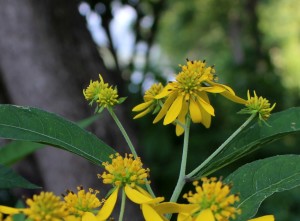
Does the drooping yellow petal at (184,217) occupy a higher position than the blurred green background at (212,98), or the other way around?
the blurred green background at (212,98)

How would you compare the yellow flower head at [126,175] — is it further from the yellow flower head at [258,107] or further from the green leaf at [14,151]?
the green leaf at [14,151]

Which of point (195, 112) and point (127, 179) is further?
point (195, 112)

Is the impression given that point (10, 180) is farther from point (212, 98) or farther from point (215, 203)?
point (212, 98)

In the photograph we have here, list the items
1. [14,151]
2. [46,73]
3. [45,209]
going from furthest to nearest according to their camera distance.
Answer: [46,73] → [14,151] → [45,209]

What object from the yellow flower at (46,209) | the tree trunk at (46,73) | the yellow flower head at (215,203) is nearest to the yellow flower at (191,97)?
the yellow flower head at (215,203)

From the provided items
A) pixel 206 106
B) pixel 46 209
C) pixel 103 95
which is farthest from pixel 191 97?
pixel 46 209

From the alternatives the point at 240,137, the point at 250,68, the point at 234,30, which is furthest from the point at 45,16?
the point at 234,30

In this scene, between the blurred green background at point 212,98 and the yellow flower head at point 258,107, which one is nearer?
the yellow flower head at point 258,107
